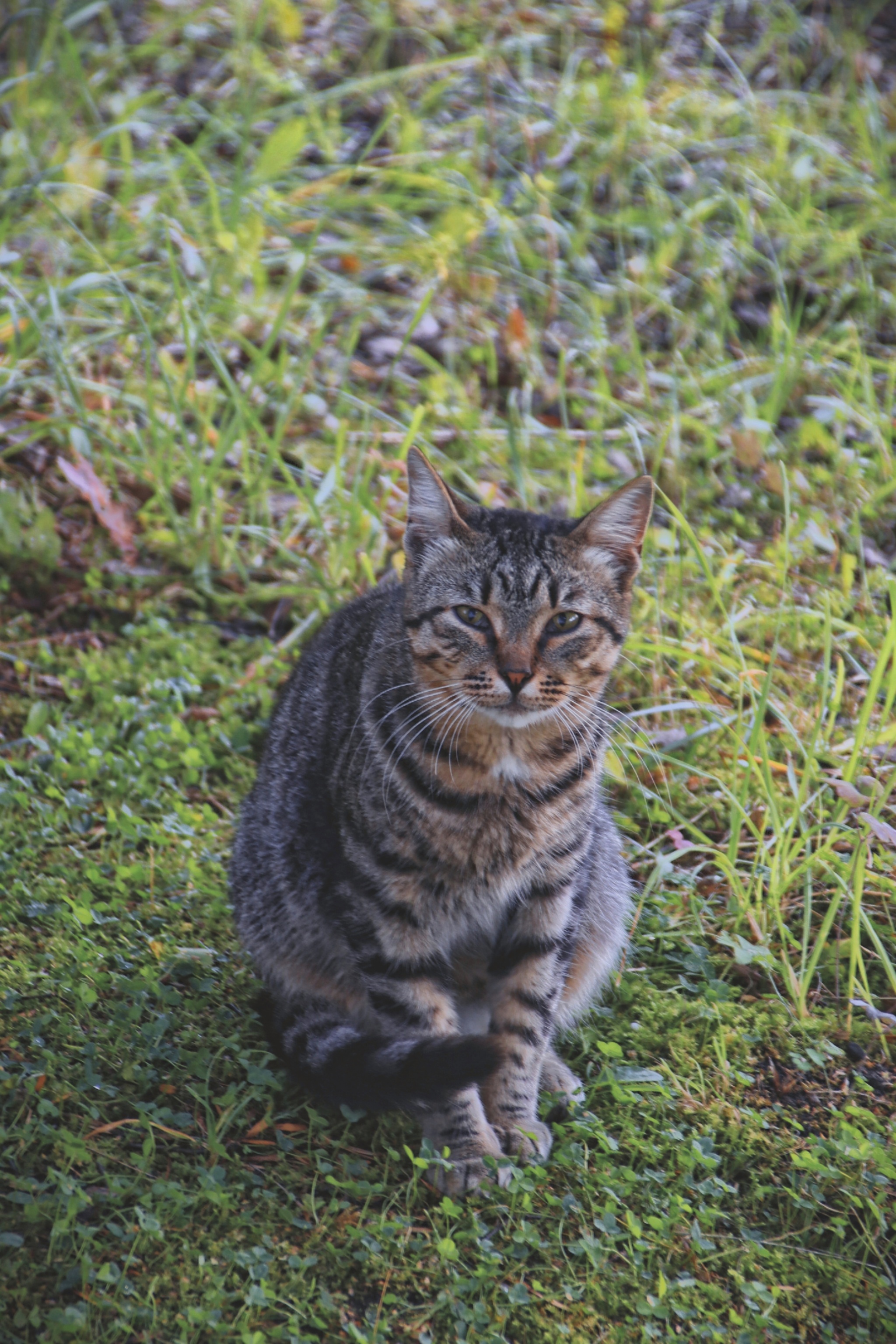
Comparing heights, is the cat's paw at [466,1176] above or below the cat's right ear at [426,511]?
below

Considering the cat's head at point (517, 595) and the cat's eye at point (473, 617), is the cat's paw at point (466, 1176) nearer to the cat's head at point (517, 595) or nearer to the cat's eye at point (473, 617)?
the cat's head at point (517, 595)

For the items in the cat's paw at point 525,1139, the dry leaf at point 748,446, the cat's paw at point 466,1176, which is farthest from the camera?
the dry leaf at point 748,446

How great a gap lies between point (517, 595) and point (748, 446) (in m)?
2.54

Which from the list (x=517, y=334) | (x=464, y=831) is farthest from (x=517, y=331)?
(x=464, y=831)

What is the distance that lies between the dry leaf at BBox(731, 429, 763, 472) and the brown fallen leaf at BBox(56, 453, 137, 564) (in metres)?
2.42

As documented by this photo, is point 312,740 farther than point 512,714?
Yes

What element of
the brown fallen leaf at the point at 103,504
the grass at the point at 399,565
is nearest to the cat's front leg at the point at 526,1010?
the grass at the point at 399,565

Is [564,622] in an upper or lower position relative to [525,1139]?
upper

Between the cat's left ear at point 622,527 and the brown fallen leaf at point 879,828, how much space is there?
0.82 meters

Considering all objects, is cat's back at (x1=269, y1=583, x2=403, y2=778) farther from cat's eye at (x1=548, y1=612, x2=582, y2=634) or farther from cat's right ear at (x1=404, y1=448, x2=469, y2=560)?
cat's eye at (x1=548, y1=612, x2=582, y2=634)

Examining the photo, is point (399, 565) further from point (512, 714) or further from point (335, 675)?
point (512, 714)

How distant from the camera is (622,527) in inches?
102

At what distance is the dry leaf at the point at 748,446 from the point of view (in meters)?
4.66

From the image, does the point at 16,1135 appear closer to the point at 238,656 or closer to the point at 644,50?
the point at 238,656
